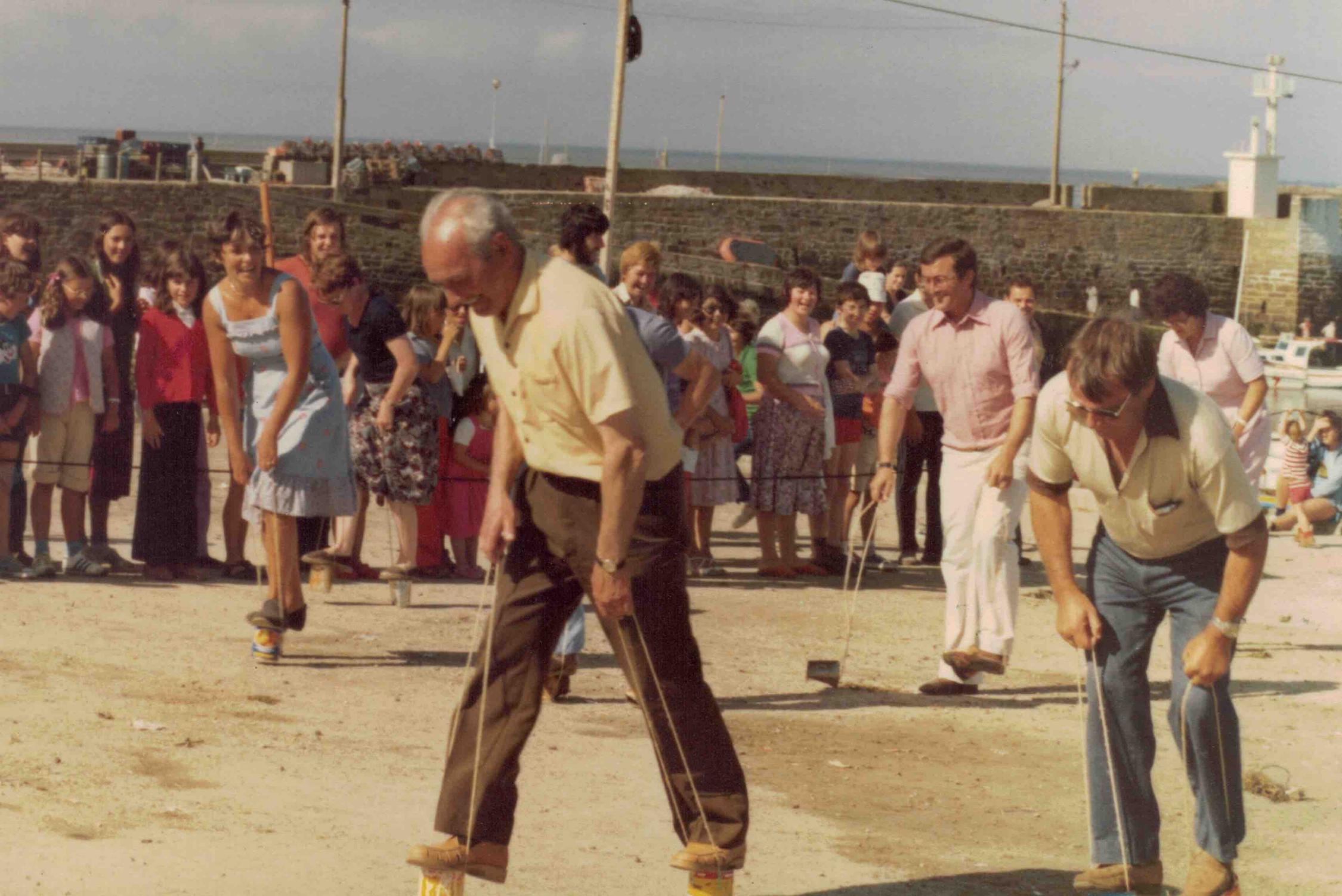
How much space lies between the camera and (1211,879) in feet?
18.0

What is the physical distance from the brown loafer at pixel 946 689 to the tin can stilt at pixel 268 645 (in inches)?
111

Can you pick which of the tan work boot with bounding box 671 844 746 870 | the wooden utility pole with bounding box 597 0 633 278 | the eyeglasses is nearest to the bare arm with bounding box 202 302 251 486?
the tan work boot with bounding box 671 844 746 870

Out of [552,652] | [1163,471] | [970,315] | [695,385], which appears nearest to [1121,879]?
[1163,471]

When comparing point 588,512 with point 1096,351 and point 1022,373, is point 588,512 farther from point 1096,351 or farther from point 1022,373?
point 1022,373

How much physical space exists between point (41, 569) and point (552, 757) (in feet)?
13.1

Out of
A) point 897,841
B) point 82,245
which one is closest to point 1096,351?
point 897,841

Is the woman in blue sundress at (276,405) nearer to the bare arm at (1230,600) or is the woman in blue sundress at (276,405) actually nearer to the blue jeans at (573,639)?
the blue jeans at (573,639)

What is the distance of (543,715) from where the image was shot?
7.77 m

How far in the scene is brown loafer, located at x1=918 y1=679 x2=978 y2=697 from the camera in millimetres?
8625

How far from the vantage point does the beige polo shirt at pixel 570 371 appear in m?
4.87

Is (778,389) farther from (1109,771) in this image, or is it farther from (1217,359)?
(1109,771)

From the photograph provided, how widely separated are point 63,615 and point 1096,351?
5.57 metres

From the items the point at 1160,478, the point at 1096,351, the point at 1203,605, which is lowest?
the point at 1203,605

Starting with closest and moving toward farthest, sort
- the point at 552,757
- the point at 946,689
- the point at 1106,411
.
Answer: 1. the point at 1106,411
2. the point at 552,757
3. the point at 946,689
